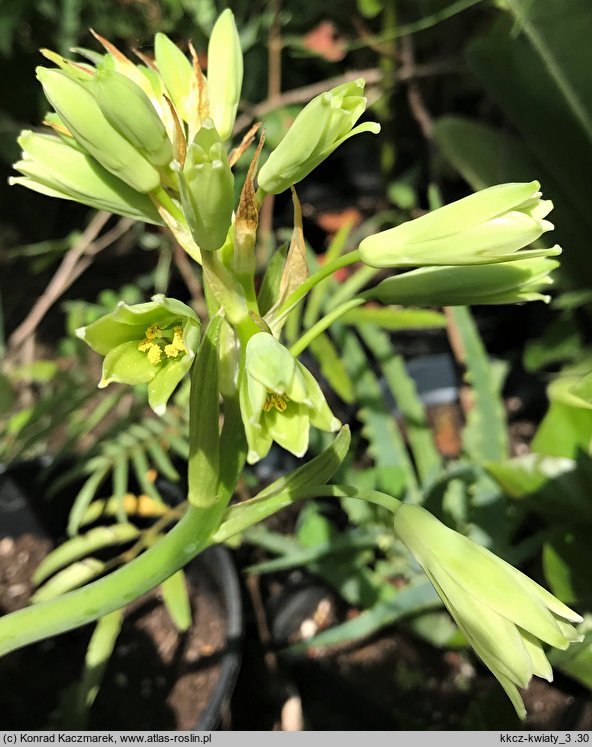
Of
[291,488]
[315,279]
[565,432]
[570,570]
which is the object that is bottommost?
[570,570]

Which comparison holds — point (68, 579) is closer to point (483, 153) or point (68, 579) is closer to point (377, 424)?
point (377, 424)

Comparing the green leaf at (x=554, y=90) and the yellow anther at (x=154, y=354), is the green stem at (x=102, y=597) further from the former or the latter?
the green leaf at (x=554, y=90)

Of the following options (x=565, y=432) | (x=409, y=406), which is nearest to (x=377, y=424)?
(x=409, y=406)

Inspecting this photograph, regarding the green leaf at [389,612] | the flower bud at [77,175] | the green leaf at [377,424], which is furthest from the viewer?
the green leaf at [377,424]

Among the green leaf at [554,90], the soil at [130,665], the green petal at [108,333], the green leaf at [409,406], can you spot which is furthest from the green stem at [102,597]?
the green leaf at [554,90]

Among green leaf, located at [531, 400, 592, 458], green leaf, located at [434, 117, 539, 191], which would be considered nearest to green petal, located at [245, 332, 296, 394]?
green leaf, located at [531, 400, 592, 458]

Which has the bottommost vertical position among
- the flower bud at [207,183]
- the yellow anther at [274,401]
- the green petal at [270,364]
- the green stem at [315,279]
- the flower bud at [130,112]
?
the yellow anther at [274,401]

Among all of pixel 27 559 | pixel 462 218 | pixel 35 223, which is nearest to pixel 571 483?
pixel 462 218
